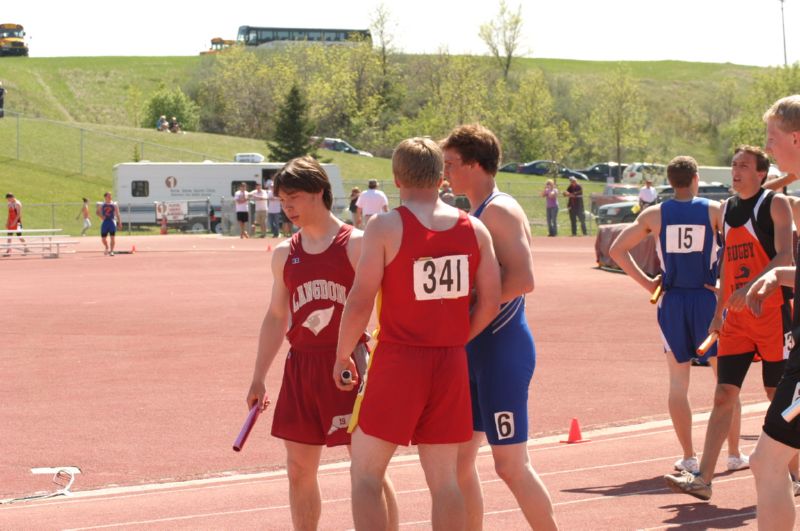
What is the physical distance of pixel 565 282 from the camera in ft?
77.9

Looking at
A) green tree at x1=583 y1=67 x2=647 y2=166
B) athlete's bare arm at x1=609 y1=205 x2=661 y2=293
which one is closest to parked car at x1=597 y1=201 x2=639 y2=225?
athlete's bare arm at x1=609 y1=205 x2=661 y2=293

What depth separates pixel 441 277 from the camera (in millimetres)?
5023

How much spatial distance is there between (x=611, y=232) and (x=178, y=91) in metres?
82.8

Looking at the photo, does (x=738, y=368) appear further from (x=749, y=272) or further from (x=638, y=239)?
(x=638, y=239)

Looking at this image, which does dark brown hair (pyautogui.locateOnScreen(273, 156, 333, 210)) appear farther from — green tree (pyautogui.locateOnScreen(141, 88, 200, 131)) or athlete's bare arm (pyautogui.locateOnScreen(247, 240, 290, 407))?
green tree (pyautogui.locateOnScreen(141, 88, 200, 131))

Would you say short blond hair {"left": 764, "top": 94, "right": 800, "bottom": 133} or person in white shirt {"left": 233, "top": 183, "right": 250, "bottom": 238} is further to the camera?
person in white shirt {"left": 233, "top": 183, "right": 250, "bottom": 238}

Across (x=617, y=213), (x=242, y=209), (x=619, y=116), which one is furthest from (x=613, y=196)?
(x=619, y=116)

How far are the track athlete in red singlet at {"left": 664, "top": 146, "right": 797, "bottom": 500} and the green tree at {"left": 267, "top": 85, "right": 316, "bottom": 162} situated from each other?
61.8 metres

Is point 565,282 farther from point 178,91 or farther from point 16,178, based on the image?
point 178,91

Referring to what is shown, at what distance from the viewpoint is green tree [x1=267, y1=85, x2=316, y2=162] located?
68.6 m

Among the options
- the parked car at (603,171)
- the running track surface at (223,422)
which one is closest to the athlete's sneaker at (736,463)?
the running track surface at (223,422)

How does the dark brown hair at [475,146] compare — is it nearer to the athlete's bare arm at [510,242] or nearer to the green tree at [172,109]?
the athlete's bare arm at [510,242]

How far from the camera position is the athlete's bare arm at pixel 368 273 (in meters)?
4.99

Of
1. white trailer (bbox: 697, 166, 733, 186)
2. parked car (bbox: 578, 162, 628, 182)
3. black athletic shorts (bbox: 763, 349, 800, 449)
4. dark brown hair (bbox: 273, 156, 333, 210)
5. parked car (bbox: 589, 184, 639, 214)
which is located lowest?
black athletic shorts (bbox: 763, 349, 800, 449)
